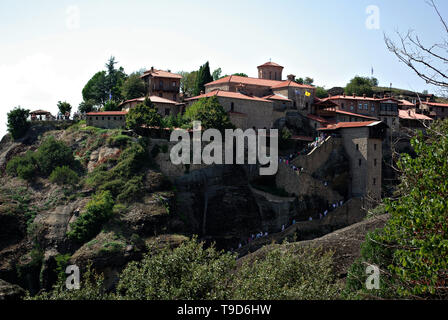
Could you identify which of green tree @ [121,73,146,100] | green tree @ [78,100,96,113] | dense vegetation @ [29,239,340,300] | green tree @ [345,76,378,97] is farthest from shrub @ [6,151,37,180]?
green tree @ [345,76,378,97]

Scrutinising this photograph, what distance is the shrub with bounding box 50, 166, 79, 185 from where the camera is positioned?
164ft

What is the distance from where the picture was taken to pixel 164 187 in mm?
48875

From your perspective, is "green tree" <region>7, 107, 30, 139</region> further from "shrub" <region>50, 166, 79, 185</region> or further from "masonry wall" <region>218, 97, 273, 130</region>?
"masonry wall" <region>218, 97, 273, 130</region>

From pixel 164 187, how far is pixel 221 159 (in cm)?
676

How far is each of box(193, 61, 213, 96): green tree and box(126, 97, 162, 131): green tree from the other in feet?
61.9

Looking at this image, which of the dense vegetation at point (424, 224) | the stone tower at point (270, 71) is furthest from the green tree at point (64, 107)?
the dense vegetation at point (424, 224)

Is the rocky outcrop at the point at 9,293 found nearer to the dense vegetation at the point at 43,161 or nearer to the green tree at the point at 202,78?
the dense vegetation at the point at 43,161

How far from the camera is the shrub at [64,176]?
50031mm

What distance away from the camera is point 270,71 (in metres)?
75.0

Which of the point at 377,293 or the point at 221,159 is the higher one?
the point at 221,159

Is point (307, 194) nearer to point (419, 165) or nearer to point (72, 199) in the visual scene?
point (72, 199)

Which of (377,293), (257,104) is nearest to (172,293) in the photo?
(377,293)

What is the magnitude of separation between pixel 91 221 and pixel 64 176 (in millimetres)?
8235

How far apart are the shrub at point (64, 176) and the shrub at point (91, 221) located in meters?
5.63
